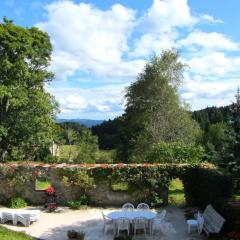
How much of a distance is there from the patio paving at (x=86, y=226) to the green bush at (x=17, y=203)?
5.65ft

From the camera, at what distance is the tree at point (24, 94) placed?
2994cm

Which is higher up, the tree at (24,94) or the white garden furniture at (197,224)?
the tree at (24,94)

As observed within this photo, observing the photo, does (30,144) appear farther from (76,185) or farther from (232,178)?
(232,178)

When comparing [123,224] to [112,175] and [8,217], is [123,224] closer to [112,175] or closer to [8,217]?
[8,217]

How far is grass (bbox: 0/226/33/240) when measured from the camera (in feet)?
49.2

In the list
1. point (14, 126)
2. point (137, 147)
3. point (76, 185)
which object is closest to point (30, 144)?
point (14, 126)

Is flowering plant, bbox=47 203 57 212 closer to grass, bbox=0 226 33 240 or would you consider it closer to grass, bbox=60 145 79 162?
grass, bbox=0 226 33 240

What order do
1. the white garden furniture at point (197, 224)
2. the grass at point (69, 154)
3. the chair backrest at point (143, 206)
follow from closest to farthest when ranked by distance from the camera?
the white garden furniture at point (197, 224), the chair backrest at point (143, 206), the grass at point (69, 154)

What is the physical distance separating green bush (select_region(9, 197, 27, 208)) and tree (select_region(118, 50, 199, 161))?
15.7m

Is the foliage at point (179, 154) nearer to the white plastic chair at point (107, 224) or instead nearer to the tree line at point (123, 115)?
the tree line at point (123, 115)

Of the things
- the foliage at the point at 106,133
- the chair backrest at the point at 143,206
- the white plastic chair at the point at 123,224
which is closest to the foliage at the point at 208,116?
the foliage at the point at 106,133

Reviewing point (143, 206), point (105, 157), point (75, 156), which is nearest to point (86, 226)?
point (143, 206)

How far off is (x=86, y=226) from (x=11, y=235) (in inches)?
125

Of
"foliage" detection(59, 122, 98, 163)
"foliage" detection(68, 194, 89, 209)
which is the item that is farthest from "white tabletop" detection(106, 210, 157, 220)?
"foliage" detection(59, 122, 98, 163)
